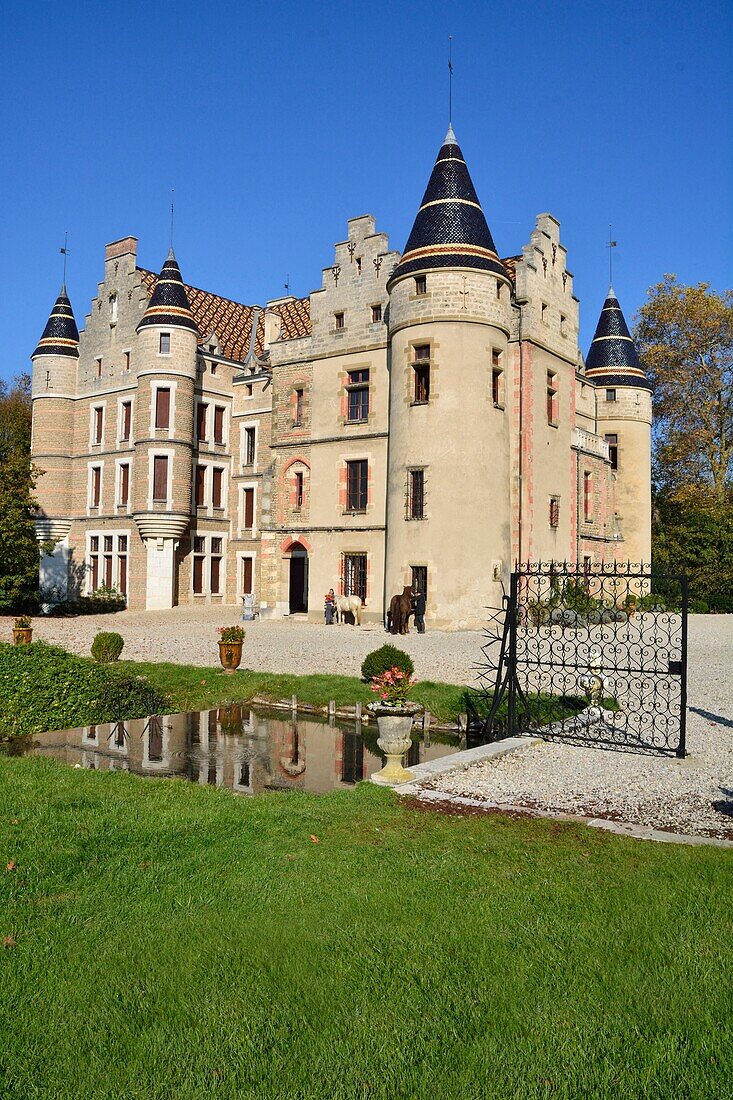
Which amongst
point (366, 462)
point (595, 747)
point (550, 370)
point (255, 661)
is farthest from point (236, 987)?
point (550, 370)

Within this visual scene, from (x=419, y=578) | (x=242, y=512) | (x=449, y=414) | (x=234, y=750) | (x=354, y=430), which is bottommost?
(x=234, y=750)

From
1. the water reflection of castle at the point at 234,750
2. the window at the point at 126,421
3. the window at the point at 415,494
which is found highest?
the window at the point at 126,421

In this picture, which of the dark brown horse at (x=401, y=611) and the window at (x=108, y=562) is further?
the window at (x=108, y=562)

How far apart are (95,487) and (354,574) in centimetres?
1578

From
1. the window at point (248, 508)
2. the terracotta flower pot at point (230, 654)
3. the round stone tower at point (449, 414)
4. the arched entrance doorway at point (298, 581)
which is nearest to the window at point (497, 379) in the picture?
the round stone tower at point (449, 414)

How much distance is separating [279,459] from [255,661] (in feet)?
53.9

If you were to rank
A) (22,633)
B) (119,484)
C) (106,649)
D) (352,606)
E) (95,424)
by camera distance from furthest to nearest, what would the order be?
(95,424) → (119,484) → (352,606) → (22,633) → (106,649)

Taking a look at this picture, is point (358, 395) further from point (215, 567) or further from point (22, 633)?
point (22, 633)

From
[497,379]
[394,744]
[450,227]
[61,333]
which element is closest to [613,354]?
[497,379]

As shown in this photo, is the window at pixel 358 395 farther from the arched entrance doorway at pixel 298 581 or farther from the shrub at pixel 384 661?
the shrub at pixel 384 661

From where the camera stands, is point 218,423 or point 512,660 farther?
point 218,423

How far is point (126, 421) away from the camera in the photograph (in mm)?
38938

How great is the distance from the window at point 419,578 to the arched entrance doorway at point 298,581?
331 inches

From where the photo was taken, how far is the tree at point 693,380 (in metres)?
43.3
